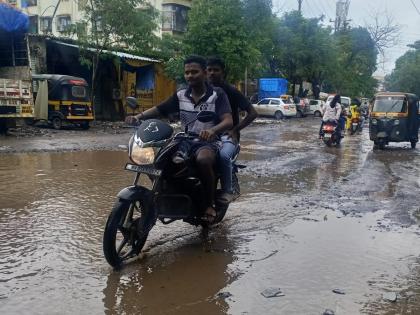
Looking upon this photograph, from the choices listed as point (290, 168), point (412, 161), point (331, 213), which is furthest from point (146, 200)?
point (412, 161)

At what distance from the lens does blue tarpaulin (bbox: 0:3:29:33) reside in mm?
16656

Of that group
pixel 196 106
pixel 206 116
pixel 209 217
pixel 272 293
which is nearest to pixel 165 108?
pixel 196 106

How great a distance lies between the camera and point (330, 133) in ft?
50.9

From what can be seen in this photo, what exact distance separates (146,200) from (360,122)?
68.3 ft

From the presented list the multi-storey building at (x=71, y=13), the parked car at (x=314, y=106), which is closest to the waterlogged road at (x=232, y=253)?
the multi-storey building at (x=71, y=13)

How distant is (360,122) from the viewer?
23.4m

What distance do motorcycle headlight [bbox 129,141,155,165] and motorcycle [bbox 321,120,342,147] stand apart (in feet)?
39.9

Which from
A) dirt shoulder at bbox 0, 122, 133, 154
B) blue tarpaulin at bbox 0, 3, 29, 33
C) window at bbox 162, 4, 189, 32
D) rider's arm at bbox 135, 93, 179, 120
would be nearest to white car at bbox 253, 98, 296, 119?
window at bbox 162, 4, 189, 32

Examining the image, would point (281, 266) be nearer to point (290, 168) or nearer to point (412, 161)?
point (290, 168)

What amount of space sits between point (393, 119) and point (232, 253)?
12.1 meters

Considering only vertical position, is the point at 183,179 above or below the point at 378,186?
above

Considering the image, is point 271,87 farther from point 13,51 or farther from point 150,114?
point 150,114

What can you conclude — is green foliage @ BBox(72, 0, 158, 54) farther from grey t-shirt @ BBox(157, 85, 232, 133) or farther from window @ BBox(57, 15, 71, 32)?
grey t-shirt @ BBox(157, 85, 232, 133)

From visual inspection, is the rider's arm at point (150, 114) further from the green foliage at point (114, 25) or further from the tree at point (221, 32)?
the tree at point (221, 32)
